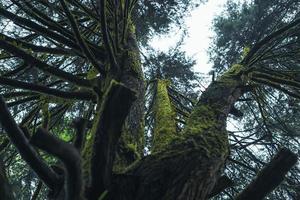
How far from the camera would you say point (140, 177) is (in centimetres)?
217

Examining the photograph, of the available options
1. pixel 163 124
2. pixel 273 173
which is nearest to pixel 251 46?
pixel 163 124

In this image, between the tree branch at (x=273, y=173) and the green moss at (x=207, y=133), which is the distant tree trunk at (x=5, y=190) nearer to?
the tree branch at (x=273, y=173)

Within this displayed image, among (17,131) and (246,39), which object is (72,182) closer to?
(17,131)

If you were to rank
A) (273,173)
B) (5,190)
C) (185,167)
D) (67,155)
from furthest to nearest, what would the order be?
(185,167) < (273,173) < (5,190) < (67,155)

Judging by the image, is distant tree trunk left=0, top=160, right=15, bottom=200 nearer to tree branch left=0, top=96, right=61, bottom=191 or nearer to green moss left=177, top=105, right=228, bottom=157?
tree branch left=0, top=96, right=61, bottom=191

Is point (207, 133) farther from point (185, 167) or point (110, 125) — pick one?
point (110, 125)

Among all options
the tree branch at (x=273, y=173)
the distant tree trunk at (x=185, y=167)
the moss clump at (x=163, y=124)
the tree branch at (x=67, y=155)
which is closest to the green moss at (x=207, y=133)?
the distant tree trunk at (x=185, y=167)

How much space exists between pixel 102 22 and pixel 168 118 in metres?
1.13

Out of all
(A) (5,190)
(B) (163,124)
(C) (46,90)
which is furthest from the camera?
(B) (163,124)

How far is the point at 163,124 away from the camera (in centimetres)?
341

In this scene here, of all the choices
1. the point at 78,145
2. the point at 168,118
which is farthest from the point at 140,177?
the point at 168,118

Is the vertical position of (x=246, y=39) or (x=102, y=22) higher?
(x=246, y=39)

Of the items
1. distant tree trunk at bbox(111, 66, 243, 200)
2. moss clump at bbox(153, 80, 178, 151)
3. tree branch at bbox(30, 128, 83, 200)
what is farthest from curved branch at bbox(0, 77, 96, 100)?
tree branch at bbox(30, 128, 83, 200)

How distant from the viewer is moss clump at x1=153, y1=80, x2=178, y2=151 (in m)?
2.98
